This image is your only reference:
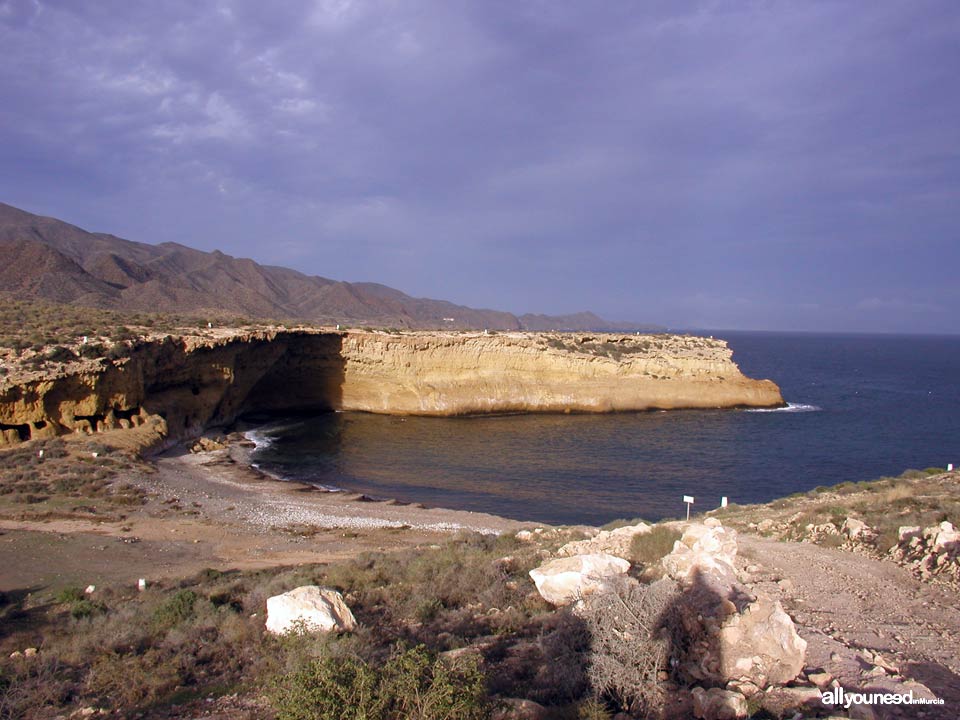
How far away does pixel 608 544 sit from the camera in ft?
32.4

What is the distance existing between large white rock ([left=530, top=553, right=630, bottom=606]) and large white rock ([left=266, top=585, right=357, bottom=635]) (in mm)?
2332

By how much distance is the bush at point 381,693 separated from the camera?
4004 millimetres

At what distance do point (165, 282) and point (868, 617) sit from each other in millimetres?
89417

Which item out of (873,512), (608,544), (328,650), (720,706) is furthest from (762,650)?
(873,512)

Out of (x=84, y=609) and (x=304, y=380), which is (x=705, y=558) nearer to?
(x=84, y=609)

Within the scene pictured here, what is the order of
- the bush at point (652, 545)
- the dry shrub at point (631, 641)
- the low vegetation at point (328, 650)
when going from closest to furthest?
the low vegetation at point (328, 650) → the dry shrub at point (631, 641) → the bush at point (652, 545)

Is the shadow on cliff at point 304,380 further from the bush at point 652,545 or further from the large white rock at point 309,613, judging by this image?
the large white rock at point 309,613

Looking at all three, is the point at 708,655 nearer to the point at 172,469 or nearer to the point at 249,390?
the point at 172,469

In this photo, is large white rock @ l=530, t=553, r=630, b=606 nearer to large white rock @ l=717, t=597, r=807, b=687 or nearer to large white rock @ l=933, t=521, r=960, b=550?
large white rock @ l=717, t=597, r=807, b=687

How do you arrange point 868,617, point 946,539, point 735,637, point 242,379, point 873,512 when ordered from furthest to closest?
point 242,379, point 873,512, point 946,539, point 868,617, point 735,637

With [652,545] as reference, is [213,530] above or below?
below

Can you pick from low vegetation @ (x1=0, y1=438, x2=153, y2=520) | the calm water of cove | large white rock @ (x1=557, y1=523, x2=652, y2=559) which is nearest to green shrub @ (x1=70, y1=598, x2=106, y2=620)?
large white rock @ (x1=557, y1=523, x2=652, y2=559)

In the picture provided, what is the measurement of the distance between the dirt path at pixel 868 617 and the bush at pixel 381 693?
119 inches

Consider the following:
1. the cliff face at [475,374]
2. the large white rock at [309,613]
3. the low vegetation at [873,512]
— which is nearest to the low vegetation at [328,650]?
the large white rock at [309,613]
